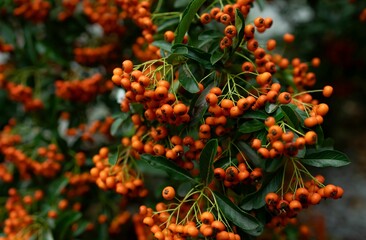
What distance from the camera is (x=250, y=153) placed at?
1755mm

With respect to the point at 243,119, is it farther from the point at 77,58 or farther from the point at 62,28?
the point at 62,28

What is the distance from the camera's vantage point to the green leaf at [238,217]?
1.63 m

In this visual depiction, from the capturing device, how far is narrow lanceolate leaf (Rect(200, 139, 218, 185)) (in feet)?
5.39

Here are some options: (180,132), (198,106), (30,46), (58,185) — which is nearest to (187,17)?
(198,106)

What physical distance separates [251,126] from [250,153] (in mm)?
150

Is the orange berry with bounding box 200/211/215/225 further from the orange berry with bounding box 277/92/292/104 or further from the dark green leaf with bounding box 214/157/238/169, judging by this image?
the orange berry with bounding box 277/92/292/104

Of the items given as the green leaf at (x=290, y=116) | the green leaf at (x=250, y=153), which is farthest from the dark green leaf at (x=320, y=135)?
the green leaf at (x=250, y=153)

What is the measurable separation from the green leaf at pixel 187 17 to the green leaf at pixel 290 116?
0.56 meters

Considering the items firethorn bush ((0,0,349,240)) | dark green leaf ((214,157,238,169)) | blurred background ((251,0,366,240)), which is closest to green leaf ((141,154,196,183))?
firethorn bush ((0,0,349,240))

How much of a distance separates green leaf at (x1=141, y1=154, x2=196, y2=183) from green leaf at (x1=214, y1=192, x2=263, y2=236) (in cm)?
17

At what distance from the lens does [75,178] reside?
2.71 m

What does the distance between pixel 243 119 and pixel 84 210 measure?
1897mm

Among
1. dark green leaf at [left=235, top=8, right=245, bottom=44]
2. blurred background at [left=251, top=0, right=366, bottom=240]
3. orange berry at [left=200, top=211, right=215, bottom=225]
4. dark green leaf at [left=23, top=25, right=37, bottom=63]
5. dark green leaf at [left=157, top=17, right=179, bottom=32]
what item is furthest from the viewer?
blurred background at [left=251, top=0, right=366, bottom=240]

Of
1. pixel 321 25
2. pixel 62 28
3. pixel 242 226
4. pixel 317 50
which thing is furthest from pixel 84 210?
pixel 317 50
